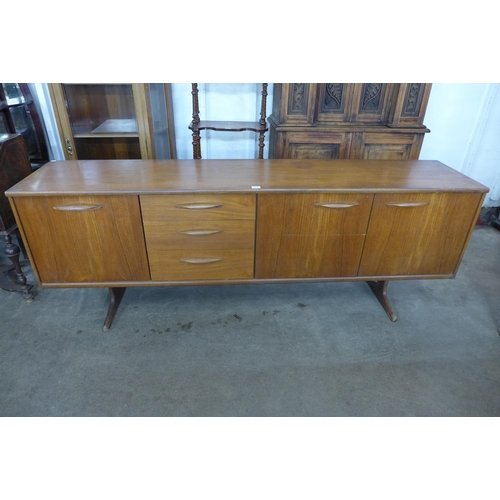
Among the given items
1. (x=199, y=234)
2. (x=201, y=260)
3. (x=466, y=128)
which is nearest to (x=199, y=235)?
(x=199, y=234)

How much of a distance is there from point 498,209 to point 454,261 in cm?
160

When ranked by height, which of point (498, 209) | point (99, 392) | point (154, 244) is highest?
point (154, 244)

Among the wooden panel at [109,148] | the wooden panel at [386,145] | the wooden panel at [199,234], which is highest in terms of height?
the wooden panel at [386,145]

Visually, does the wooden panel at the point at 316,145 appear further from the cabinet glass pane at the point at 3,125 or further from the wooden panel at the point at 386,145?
the cabinet glass pane at the point at 3,125

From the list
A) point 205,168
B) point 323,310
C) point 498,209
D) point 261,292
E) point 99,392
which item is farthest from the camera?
point 498,209

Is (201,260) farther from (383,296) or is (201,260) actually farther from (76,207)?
(383,296)

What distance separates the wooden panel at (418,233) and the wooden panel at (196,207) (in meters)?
0.53

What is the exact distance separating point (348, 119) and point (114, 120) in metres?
1.46

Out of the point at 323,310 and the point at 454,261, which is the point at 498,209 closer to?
the point at 454,261

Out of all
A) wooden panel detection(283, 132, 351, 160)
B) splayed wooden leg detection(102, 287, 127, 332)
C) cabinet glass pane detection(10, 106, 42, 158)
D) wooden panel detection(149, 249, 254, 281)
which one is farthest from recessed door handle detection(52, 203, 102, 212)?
cabinet glass pane detection(10, 106, 42, 158)

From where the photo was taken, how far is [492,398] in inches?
54.4

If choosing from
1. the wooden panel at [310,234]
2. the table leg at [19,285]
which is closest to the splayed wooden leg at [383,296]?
the wooden panel at [310,234]

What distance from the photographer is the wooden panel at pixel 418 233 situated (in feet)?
4.60
